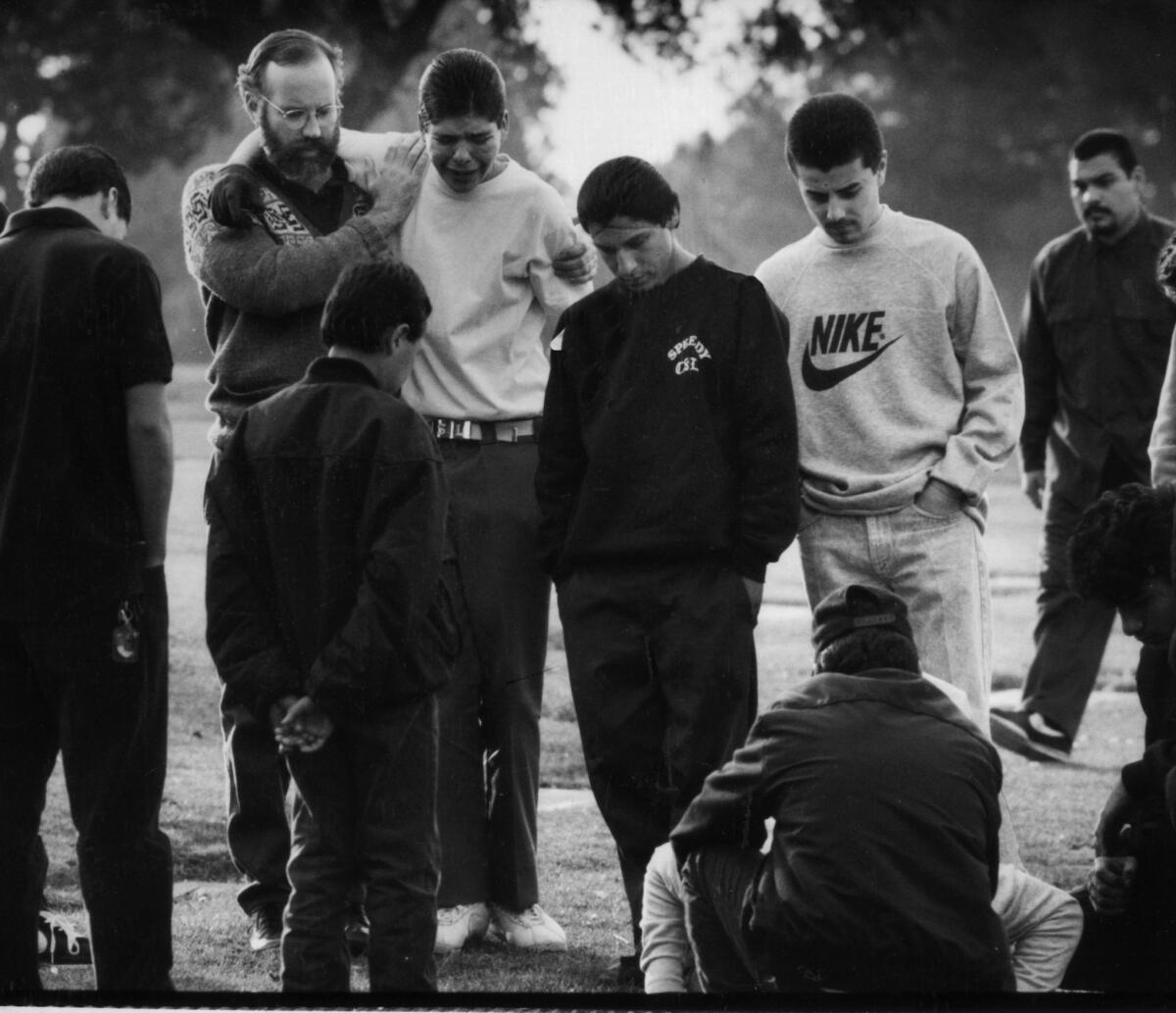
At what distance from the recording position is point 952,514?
144 inches

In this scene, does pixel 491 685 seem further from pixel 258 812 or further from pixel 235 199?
pixel 235 199

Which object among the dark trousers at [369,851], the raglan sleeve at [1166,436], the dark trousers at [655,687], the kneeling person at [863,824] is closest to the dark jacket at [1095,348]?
the raglan sleeve at [1166,436]

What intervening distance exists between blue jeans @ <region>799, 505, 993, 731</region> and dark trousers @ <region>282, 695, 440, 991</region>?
1.01 m

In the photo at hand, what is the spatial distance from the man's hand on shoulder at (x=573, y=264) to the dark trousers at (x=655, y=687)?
0.70 meters

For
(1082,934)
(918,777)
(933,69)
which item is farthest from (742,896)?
(933,69)

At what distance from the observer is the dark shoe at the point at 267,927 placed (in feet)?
11.9

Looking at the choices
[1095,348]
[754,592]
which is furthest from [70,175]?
[1095,348]

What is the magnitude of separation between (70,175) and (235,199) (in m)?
0.37

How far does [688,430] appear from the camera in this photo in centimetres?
345

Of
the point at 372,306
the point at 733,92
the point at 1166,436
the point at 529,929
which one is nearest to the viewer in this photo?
the point at 372,306

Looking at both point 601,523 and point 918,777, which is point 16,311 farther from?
point 918,777

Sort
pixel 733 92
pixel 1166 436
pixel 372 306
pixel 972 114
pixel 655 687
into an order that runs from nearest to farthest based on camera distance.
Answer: pixel 372 306 < pixel 655 687 < pixel 1166 436 < pixel 733 92 < pixel 972 114

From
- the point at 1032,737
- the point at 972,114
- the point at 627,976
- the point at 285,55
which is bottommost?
the point at 627,976

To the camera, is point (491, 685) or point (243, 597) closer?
point (243, 597)
